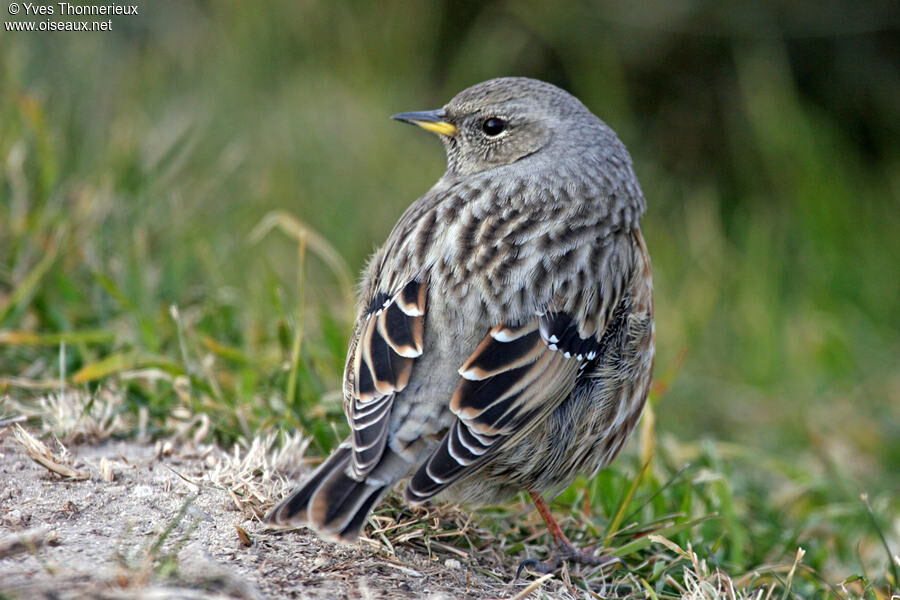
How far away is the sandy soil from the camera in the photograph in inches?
123

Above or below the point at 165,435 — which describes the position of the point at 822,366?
below

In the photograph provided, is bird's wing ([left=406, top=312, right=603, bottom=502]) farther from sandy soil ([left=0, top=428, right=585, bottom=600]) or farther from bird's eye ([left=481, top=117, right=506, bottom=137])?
bird's eye ([left=481, top=117, right=506, bottom=137])

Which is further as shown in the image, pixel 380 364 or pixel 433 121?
pixel 433 121

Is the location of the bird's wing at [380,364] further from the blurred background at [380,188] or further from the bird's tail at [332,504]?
the blurred background at [380,188]

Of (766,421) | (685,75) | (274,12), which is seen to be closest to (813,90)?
(685,75)

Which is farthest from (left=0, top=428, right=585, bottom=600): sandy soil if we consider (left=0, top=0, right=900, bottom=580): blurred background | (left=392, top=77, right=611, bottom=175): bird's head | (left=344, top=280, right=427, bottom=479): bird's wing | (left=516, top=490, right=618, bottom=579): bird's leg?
(left=392, top=77, right=611, bottom=175): bird's head

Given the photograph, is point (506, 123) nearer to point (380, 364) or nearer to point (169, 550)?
point (380, 364)

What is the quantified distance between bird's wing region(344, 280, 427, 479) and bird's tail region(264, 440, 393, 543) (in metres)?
0.05

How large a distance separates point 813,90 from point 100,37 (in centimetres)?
639

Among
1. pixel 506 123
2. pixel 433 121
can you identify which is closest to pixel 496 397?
pixel 506 123

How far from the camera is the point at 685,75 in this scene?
417 inches

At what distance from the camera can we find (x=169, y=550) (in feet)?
11.5

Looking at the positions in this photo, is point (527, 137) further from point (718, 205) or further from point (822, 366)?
point (718, 205)

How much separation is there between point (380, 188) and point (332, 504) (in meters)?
5.80
